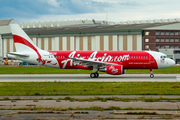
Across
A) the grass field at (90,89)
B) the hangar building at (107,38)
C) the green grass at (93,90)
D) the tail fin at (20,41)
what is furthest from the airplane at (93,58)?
the hangar building at (107,38)

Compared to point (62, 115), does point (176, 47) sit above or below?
above

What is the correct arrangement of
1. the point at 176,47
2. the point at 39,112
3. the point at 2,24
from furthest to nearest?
the point at 2,24 < the point at 176,47 < the point at 39,112

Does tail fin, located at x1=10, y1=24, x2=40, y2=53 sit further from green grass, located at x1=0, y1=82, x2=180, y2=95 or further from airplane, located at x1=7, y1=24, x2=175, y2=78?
green grass, located at x1=0, y1=82, x2=180, y2=95

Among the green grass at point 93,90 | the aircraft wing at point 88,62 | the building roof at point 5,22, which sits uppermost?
the building roof at point 5,22

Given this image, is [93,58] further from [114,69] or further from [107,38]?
[107,38]

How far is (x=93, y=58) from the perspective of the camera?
40125 mm

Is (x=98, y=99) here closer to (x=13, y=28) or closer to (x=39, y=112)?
(x=39, y=112)

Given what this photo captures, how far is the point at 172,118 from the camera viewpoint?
11750mm

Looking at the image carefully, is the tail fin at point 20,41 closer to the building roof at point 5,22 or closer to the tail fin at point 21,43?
the tail fin at point 21,43

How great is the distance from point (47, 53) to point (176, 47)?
88.7 m

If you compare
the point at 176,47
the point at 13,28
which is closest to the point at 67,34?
the point at 176,47

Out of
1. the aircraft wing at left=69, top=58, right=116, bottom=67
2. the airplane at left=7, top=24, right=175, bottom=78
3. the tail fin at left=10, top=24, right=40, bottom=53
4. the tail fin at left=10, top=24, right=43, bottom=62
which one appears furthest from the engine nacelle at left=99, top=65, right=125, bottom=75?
the tail fin at left=10, top=24, right=40, bottom=53

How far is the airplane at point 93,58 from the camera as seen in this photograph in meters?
39.1

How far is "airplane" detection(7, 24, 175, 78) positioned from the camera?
39125mm
